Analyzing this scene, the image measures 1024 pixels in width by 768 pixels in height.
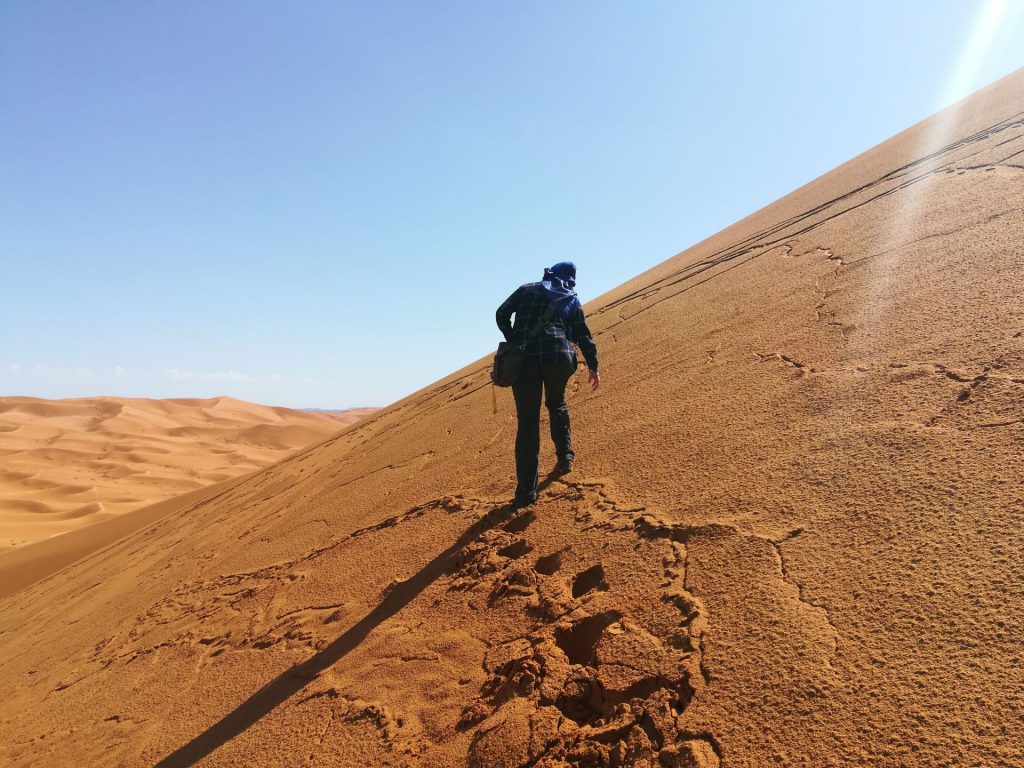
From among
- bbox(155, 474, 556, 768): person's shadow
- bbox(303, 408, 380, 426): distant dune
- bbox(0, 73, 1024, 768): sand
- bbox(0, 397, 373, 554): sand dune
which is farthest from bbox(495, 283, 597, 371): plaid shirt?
bbox(303, 408, 380, 426): distant dune

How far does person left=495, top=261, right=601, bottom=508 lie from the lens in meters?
2.97

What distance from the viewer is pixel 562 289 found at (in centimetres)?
315

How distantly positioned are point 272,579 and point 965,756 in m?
3.14

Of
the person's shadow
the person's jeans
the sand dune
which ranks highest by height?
the sand dune

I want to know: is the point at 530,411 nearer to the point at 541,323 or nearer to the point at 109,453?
the point at 541,323

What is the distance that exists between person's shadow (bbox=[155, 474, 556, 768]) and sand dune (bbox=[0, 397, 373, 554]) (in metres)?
11.1

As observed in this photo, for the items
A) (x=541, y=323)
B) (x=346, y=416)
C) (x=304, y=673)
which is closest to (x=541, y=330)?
(x=541, y=323)

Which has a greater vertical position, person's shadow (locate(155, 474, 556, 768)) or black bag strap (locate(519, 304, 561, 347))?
black bag strap (locate(519, 304, 561, 347))

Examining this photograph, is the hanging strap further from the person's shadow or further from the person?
the person's shadow

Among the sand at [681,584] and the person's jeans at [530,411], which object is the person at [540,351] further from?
the sand at [681,584]

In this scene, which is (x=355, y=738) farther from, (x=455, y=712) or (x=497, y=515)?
(x=497, y=515)

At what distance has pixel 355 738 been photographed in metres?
1.83

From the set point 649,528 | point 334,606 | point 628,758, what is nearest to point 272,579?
point 334,606

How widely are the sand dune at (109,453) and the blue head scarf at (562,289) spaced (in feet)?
38.7
